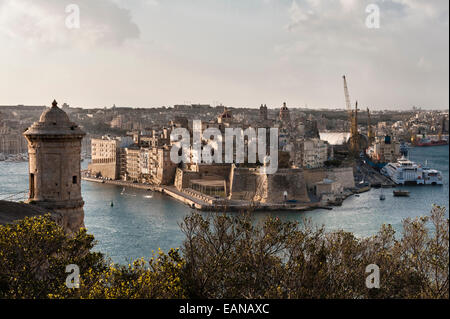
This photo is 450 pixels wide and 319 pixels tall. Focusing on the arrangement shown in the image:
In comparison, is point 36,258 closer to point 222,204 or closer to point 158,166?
point 222,204

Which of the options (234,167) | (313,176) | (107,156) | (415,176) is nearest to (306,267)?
(234,167)

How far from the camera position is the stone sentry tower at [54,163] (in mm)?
4301

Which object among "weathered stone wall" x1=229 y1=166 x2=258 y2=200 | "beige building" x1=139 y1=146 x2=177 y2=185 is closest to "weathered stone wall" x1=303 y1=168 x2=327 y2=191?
"weathered stone wall" x1=229 y1=166 x2=258 y2=200

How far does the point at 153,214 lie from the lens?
1586 cm

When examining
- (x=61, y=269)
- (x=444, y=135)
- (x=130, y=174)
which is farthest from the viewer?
(x=444, y=135)

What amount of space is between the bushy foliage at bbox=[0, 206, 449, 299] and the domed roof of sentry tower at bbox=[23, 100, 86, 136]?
2.55 feet

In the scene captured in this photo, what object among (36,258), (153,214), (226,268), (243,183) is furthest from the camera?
(243,183)

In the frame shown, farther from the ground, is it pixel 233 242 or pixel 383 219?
pixel 233 242

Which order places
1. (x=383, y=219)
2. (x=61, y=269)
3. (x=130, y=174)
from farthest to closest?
(x=130, y=174), (x=383, y=219), (x=61, y=269)

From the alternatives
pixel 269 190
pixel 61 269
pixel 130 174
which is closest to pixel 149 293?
pixel 61 269

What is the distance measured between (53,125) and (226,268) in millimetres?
1785
